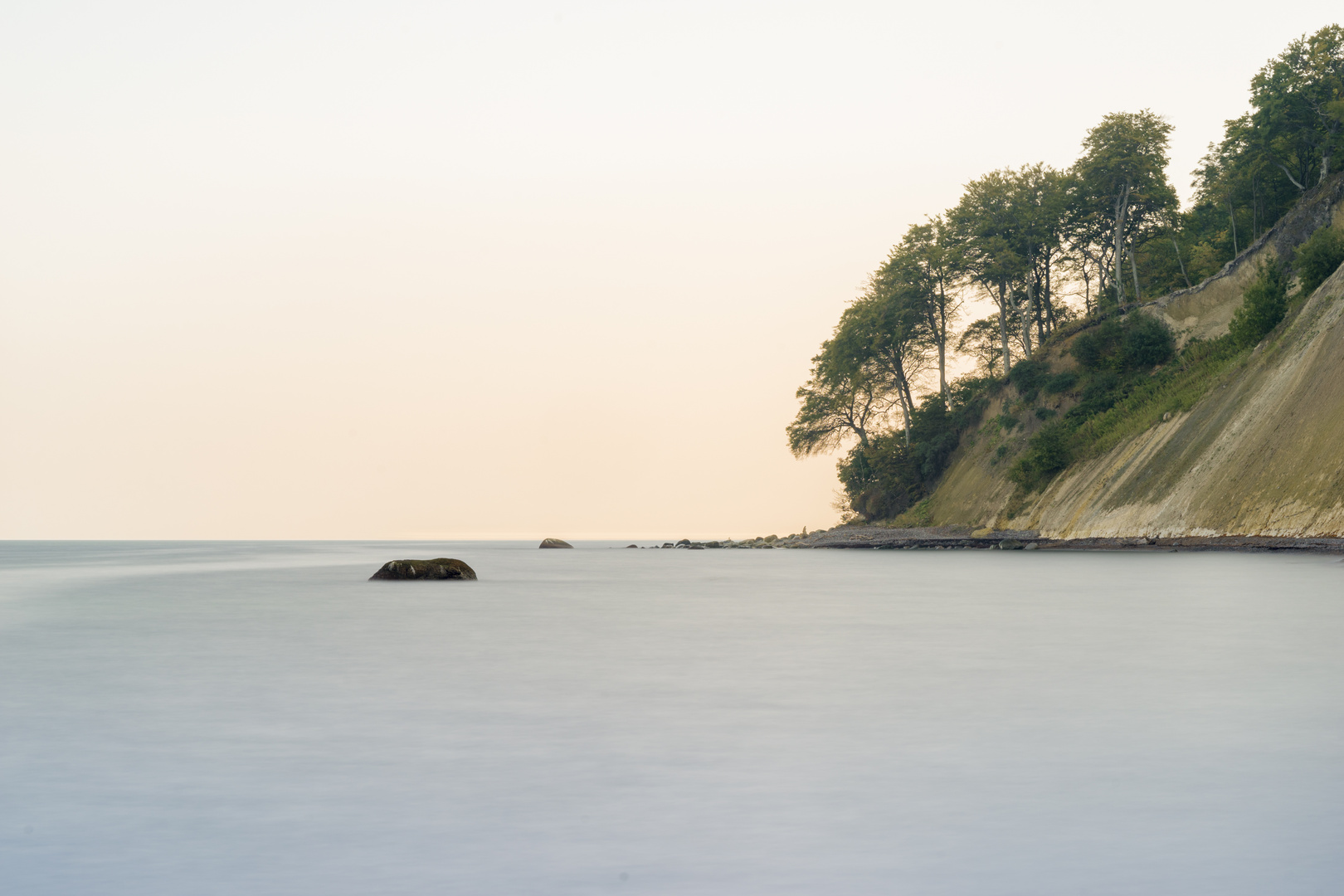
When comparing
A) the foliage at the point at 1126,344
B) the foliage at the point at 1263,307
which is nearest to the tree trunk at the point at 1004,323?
the foliage at the point at 1126,344

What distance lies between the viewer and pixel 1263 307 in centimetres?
5197

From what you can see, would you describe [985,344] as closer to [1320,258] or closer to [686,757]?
[1320,258]

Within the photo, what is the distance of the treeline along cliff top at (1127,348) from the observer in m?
44.8

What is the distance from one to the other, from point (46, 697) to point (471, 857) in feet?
29.2

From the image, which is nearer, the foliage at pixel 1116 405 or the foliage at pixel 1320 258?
the foliage at pixel 1320 258

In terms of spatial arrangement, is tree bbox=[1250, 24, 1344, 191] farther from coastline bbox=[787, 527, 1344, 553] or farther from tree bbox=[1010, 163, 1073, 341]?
coastline bbox=[787, 527, 1344, 553]

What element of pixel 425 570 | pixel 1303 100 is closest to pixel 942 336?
pixel 1303 100

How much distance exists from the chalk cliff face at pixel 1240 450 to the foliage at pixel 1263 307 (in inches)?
69.8

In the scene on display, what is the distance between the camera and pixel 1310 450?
4012 centimetres

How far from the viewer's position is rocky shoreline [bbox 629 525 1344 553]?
129 feet

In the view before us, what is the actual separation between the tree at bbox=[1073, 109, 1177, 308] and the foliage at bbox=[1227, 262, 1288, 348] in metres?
15.1

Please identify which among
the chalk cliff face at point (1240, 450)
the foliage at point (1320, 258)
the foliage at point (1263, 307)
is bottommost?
the chalk cliff face at point (1240, 450)

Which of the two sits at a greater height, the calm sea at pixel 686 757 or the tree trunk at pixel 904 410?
the tree trunk at pixel 904 410

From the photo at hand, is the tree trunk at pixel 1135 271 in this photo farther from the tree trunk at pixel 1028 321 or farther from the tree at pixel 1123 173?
the tree trunk at pixel 1028 321
